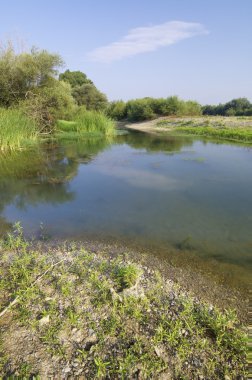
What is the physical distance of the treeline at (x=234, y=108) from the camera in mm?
45713

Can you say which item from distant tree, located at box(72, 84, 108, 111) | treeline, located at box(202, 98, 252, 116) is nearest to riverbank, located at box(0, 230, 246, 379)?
treeline, located at box(202, 98, 252, 116)

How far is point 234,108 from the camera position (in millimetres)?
50625

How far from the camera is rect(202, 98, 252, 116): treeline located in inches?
1800

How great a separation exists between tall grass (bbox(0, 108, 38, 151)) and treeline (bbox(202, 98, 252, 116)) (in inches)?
1461

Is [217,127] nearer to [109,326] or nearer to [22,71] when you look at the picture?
[22,71]

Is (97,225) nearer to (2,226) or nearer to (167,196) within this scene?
(2,226)

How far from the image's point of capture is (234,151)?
1678 centimetres

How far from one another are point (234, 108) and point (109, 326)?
179 feet

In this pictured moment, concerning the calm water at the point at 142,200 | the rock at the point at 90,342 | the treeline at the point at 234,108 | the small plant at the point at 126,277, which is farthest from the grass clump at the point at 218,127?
the rock at the point at 90,342

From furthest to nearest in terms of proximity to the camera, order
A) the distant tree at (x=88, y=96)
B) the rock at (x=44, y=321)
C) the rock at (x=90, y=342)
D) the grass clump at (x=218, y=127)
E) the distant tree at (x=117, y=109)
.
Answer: the distant tree at (x=117, y=109), the distant tree at (x=88, y=96), the grass clump at (x=218, y=127), the rock at (x=44, y=321), the rock at (x=90, y=342)

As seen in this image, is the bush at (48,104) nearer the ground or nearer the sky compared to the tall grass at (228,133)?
nearer the sky

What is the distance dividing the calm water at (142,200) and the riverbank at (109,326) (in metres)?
1.74

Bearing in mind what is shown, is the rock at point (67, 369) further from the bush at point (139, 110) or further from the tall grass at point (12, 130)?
the bush at point (139, 110)

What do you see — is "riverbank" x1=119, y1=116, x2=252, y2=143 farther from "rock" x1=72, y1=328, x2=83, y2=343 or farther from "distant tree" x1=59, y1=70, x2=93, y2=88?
"distant tree" x1=59, y1=70, x2=93, y2=88
